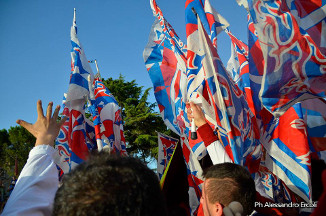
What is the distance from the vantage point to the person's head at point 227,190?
1.71m

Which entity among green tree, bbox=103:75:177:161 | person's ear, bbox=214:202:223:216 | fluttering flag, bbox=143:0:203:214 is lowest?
person's ear, bbox=214:202:223:216

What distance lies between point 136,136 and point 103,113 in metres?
13.7

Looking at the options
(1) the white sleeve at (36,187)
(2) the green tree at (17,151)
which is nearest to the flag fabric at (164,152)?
(1) the white sleeve at (36,187)

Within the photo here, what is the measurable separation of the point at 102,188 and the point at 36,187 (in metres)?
0.63

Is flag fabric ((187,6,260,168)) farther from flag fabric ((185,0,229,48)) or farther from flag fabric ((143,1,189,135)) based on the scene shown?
flag fabric ((143,1,189,135))

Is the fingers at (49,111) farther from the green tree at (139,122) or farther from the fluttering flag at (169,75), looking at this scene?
the green tree at (139,122)

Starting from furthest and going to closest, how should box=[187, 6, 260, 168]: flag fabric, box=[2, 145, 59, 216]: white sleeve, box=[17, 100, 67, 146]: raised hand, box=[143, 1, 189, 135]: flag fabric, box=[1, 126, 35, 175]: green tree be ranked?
box=[1, 126, 35, 175]: green tree, box=[143, 1, 189, 135]: flag fabric, box=[187, 6, 260, 168]: flag fabric, box=[17, 100, 67, 146]: raised hand, box=[2, 145, 59, 216]: white sleeve

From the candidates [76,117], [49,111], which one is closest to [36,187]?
[49,111]

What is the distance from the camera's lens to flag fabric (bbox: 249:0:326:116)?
229 centimetres

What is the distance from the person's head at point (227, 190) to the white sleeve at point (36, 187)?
94 centimetres

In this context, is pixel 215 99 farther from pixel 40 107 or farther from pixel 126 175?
pixel 126 175

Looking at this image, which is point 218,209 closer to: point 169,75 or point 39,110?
point 39,110

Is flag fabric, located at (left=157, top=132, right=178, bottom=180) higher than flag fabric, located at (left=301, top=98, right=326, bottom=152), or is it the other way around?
flag fabric, located at (left=157, top=132, right=178, bottom=180)

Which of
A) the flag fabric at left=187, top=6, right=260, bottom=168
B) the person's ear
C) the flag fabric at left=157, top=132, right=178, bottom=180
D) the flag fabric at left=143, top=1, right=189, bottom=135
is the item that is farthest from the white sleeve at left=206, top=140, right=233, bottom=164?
the flag fabric at left=157, top=132, right=178, bottom=180
